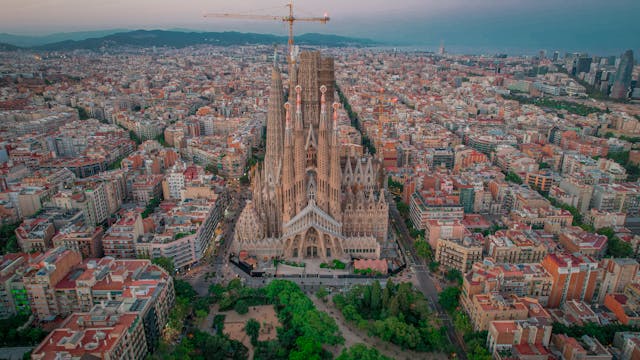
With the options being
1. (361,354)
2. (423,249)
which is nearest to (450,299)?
(423,249)

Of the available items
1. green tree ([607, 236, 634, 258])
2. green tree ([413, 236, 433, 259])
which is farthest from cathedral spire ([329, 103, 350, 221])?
green tree ([607, 236, 634, 258])

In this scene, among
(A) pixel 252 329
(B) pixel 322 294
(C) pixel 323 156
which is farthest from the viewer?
(C) pixel 323 156

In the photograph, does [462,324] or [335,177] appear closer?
[462,324]

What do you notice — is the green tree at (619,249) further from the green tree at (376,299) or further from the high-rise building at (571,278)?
the green tree at (376,299)

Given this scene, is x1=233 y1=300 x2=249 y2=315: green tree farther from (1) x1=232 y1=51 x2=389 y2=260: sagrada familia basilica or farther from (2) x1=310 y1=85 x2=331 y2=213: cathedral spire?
(2) x1=310 y1=85 x2=331 y2=213: cathedral spire

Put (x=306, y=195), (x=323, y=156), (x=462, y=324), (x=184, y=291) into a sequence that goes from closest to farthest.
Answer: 1. (x=462, y=324)
2. (x=184, y=291)
3. (x=323, y=156)
4. (x=306, y=195)

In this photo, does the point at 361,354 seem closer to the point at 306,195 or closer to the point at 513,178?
the point at 306,195

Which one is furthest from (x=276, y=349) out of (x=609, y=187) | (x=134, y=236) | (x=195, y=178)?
(x=609, y=187)

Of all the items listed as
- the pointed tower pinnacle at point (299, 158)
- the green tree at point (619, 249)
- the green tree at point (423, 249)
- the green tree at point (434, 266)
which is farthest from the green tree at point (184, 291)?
the green tree at point (619, 249)
